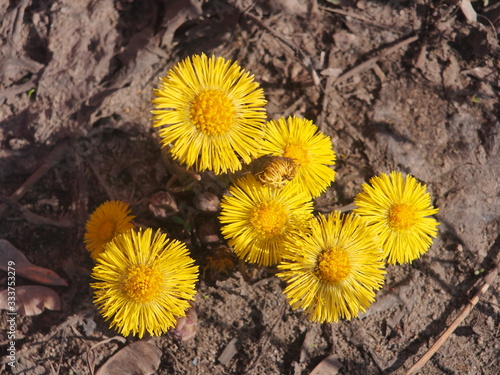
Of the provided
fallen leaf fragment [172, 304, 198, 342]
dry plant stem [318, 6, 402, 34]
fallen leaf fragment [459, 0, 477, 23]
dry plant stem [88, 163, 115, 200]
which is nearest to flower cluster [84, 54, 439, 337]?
fallen leaf fragment [172, 304, 198, 342]

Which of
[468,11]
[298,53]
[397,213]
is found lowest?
[397,213]

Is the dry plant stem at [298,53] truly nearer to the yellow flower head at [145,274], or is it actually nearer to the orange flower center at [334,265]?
the orange flower center at [334,265]

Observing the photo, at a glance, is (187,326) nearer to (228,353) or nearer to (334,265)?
(228,353)

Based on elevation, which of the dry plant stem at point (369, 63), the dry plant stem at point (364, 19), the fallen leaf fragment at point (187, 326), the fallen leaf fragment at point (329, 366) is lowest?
the fallen leaf fragment at point (187, 326)

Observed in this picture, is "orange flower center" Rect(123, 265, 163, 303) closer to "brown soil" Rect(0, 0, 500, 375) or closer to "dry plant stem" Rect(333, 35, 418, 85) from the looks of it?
"brown soil" Rect(0, 0, 500, 375)

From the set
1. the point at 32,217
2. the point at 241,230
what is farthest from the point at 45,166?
the point at 241,230

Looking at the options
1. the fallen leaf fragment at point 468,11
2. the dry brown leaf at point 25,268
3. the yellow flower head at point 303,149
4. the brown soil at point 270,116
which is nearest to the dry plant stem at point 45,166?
the brown soil at point 270,116

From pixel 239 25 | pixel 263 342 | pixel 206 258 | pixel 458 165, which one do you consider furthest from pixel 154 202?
pixel 458 165
